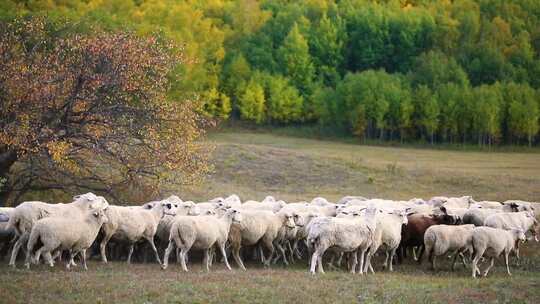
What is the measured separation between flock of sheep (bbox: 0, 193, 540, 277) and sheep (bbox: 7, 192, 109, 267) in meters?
0.02

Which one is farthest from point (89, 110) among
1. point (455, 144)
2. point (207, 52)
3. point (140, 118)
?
point (207, 52)

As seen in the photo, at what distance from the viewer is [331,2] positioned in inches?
4953

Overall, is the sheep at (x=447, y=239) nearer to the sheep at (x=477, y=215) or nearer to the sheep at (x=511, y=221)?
the sheep at (x=511, y=221)

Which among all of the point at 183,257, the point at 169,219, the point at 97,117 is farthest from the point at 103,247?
the point at 97,117

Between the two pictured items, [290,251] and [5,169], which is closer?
[290,251]

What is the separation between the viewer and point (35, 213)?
20828 millimetres

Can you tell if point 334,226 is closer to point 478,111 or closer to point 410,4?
point 478,111

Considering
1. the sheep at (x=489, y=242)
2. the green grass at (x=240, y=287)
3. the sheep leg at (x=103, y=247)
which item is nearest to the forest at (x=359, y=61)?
the sheep leg at (x=103, y=247)

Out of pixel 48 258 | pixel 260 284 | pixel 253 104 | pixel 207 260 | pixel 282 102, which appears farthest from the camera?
pixel 282 102

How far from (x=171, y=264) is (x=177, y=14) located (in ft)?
213

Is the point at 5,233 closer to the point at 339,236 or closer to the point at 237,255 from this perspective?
the point at 237,255

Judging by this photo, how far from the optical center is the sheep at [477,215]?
25953mm

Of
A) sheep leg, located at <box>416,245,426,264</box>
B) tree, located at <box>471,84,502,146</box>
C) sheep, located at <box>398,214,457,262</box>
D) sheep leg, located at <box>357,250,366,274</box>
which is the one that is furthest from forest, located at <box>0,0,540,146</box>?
sheep leg, located at <box>357,250,366,274</box>

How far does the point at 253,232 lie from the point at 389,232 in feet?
12.0
